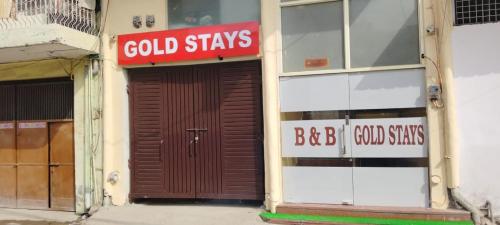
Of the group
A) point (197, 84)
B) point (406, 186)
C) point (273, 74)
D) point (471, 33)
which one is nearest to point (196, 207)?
point (197, 84)

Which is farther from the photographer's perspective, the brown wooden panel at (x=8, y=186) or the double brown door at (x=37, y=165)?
the brown wooden panel at (x=8, y=186)

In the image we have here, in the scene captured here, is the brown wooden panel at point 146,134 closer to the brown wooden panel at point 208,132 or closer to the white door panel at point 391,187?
the brown wooden panel at point 208,132

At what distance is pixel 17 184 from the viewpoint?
9820 mm

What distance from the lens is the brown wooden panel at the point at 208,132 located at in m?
8.55

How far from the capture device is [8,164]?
9930 mm

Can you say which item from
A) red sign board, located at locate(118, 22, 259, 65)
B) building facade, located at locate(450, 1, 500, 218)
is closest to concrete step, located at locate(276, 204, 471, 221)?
building facade, located at locate(450, 1, 500, 218)

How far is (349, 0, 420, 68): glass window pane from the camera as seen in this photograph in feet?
24.4

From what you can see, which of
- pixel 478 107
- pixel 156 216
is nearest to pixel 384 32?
pixel 478 107

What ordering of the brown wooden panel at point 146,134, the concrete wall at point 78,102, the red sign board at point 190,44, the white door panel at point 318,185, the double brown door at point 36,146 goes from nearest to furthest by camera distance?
the white door panel at point 318,185 → the red sign board at point 190,44 → the brown wooden panel at point 146,134 → the concrete wall at point 78,102 → the double brown door at point 36,146

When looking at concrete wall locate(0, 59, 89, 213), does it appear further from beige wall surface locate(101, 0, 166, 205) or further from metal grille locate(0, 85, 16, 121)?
metal grille locate(0, 85, 16, 121)

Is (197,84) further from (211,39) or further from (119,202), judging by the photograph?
(119,202)

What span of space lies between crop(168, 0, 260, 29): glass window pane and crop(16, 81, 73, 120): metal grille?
2567 mm

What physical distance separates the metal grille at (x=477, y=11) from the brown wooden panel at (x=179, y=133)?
4.49 m

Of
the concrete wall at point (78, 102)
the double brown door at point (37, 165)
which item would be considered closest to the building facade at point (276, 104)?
the concrete wall at point (78, 102)
